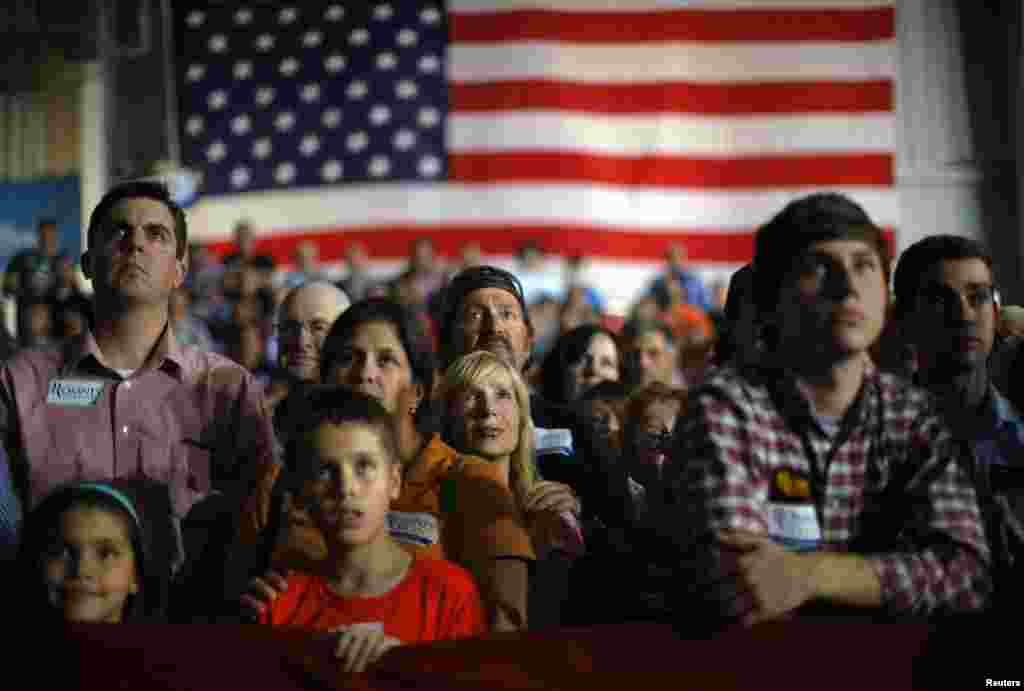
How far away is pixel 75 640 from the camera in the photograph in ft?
8.84

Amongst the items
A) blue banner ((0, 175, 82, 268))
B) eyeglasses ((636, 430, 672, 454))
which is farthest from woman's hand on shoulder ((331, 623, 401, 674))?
blue banner ((0, 175, 82, 268))

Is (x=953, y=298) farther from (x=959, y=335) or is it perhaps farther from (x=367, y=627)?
(x=367, y=627)

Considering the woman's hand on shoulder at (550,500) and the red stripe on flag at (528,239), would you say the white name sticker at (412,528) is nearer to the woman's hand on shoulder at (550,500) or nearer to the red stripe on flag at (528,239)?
the woman's hand on shoulder at (550,500)

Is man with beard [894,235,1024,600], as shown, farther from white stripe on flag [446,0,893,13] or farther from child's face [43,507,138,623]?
white stripe on flag [446,0,893,13]

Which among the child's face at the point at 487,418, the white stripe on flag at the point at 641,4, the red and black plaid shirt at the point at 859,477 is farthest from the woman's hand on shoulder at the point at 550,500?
the white stripe on flag at the point at 641,4

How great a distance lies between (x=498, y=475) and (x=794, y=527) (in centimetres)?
117

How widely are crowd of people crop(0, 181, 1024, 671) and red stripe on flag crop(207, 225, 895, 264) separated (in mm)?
9199

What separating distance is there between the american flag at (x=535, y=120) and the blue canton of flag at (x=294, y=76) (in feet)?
0.05

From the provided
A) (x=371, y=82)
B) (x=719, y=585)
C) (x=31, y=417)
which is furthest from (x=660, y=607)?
(x=371, y=82)

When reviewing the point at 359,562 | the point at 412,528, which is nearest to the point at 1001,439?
the point at 412,528

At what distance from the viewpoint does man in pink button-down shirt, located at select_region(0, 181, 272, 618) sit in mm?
3744

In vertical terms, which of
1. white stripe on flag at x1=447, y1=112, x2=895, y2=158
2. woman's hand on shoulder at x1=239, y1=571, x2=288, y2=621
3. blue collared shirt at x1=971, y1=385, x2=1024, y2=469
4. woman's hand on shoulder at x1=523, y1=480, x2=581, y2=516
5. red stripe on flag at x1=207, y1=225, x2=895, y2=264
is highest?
white stripe on flag at x1=447, y1=112, x2=895, y2=158

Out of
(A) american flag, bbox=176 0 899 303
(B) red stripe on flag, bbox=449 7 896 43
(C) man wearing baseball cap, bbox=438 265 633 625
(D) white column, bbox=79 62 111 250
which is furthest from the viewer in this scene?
(A) american flag, bbox=176 0 899 303

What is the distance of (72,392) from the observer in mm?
3801
